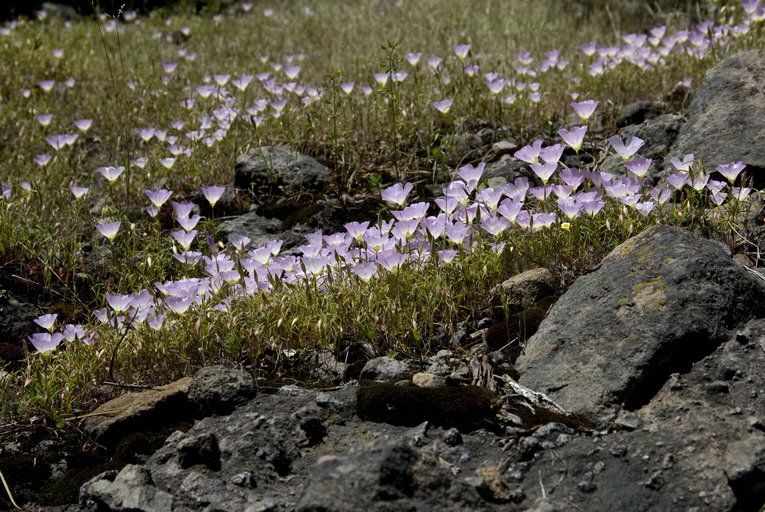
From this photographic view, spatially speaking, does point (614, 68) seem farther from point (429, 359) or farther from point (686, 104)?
point (429, 359)

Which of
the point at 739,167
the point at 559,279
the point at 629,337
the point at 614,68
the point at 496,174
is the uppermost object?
the point at 614,68

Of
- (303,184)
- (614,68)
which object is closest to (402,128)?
(303,184)

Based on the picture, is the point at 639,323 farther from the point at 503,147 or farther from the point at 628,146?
the point at 503,147

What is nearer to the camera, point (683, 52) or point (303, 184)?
point (303, 184)

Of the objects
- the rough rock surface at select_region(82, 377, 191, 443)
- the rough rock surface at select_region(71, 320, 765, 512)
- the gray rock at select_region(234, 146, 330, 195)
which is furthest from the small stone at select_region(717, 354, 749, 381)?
the gray rock at select_region(234, 146, 330, 195)

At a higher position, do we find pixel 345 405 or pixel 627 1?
pixel 627 1

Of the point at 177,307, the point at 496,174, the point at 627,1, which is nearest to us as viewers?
the point at 177,307
